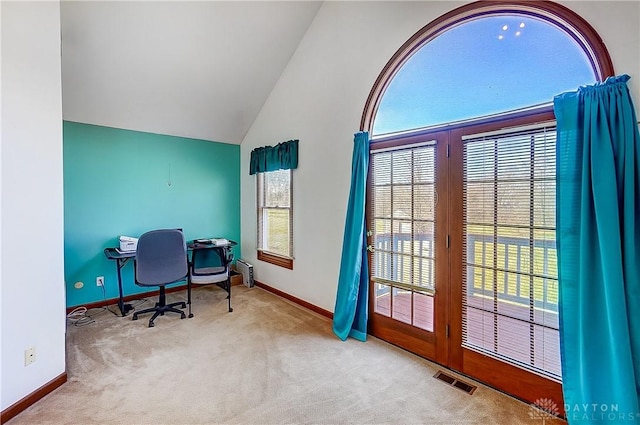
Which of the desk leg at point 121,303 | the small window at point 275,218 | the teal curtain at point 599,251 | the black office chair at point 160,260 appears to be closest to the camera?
the teal curtain at point 599,251

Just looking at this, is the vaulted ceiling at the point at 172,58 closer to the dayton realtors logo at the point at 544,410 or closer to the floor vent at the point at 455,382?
the floor vent at the point at 455,382

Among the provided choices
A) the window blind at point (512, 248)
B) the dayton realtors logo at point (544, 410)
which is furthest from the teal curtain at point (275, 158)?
the dayton realtors logo at point (544, 410)

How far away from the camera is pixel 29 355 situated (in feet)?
6.40

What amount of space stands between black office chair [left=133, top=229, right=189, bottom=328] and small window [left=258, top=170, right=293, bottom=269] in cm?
126

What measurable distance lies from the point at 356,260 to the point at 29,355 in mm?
2519

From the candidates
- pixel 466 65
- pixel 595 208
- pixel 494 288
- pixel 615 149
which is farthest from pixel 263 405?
pixel 466 65

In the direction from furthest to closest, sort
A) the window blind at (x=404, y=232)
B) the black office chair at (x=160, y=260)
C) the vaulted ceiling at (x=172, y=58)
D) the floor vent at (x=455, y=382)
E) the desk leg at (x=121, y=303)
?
the desk leg at (x=121, y=303) < the black office chair at (x=160, y=260) < the vaulted ceiling at (x=172, y=58) < the window blind at (x=404, y=232) < the floor vent at (x=455, y=382)

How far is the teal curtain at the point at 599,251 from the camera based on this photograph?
154cm

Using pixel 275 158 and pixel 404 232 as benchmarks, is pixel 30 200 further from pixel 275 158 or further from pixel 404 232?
pixel 404 232

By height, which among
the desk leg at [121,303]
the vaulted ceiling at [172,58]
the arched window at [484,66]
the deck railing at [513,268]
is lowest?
the desk leg at [121,303]

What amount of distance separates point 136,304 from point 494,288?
162 inches

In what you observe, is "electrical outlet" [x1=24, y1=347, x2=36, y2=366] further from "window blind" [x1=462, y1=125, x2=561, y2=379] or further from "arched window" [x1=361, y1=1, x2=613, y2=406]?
"window blind" [x1=462, y1=125, x2=561, y2=379]

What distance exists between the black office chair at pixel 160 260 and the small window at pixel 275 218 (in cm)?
126

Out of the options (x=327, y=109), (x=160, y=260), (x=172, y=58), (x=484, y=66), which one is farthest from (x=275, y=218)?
(x=484, y=66)
